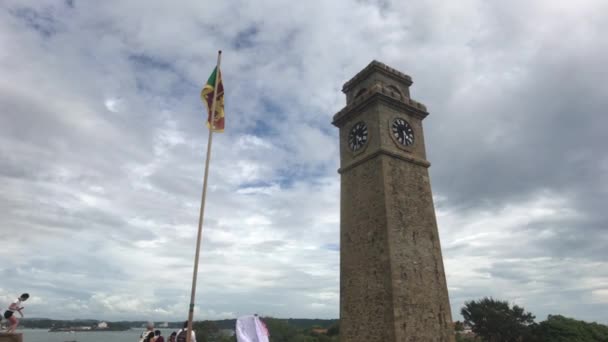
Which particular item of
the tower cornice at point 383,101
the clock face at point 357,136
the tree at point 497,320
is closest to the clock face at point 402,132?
the tower cornice at point 383,101

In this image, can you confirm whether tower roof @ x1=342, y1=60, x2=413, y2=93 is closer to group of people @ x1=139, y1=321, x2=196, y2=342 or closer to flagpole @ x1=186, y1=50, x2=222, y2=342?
flagpole @ x1=186, y1=50, x2=222, y2=342

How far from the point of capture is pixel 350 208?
19859 mm

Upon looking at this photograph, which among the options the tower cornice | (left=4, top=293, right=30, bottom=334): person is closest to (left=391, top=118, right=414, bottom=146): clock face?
the tower cornice

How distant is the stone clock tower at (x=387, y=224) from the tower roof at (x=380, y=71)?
0.19 ft

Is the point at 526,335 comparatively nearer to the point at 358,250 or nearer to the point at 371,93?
the point at 358,250

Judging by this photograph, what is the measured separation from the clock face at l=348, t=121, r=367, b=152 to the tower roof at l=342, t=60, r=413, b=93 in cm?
312

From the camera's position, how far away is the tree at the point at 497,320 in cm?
4050

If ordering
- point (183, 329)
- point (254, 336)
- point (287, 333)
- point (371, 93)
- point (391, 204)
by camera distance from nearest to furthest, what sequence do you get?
point (254, 336) < point (183, 329) < point (391, 204) < point (371, 93) < point (287, 333)

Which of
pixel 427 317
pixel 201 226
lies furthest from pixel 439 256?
pixel 201 226

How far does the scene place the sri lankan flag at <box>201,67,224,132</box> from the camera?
38.3 ft

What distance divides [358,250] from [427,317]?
4.26 m

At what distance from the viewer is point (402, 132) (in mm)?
20125

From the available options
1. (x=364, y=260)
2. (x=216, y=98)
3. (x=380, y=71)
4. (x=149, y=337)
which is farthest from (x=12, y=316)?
(x=380, y=71)

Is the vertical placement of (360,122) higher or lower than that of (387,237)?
higher
